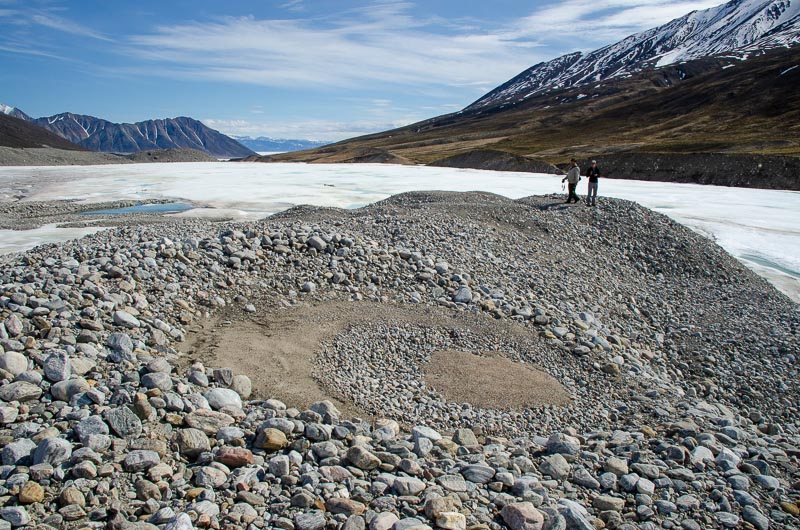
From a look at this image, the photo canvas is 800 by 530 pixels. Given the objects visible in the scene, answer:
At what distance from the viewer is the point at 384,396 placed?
7.41 metres

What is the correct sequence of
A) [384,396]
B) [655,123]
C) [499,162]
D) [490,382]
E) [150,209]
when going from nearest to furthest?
[384,396] → [490,382] → [150,209] → [499,162] → [655,123]

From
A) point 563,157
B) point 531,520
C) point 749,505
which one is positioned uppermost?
point 563,157

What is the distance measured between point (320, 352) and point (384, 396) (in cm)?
154

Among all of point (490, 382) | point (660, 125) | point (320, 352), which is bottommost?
point (490, 382)

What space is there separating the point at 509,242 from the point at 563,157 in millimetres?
73748

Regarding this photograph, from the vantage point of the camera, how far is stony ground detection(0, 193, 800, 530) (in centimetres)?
483

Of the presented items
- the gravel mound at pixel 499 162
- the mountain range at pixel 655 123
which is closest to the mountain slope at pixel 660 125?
the mountain range at pixel 655 123

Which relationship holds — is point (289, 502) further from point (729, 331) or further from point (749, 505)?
point (729, 331)

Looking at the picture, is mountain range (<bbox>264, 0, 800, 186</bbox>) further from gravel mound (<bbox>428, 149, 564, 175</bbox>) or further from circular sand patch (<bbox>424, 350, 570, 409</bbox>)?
circular sand patch (<bbox>424, 350, 570, 409</bbox>)

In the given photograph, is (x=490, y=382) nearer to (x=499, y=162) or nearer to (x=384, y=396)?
(x=384, y=396)

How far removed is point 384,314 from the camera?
1012 centimetres

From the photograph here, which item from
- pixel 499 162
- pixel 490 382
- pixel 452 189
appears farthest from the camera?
pixel 499 162

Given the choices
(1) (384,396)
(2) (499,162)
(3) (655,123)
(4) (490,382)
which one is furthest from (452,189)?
(3) (655,123)

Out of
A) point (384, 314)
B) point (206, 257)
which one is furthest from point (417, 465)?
point (206, 257)
